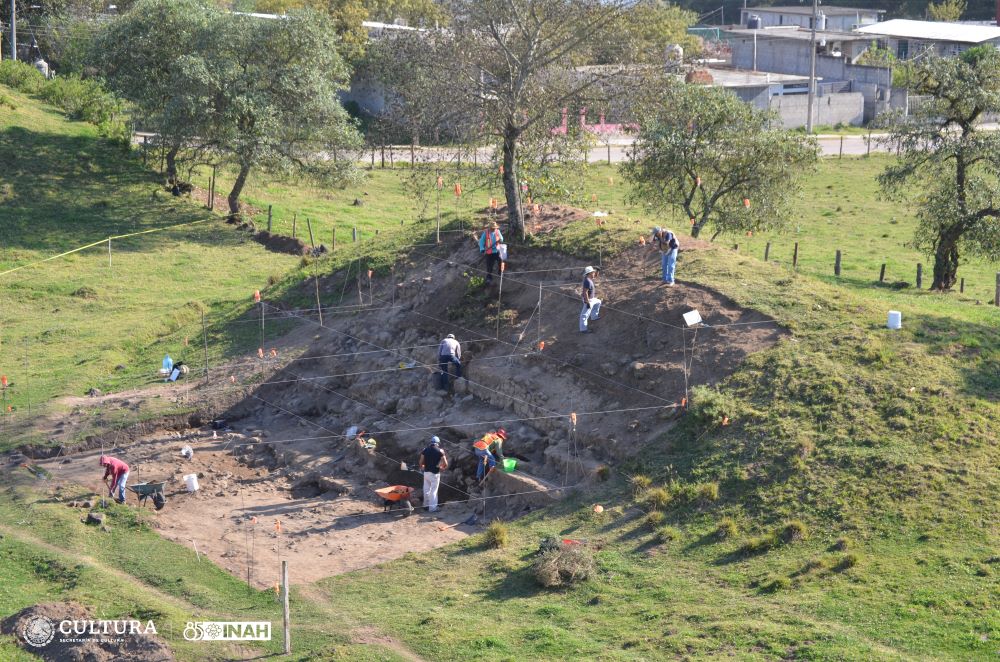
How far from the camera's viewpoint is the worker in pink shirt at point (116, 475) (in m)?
24.5

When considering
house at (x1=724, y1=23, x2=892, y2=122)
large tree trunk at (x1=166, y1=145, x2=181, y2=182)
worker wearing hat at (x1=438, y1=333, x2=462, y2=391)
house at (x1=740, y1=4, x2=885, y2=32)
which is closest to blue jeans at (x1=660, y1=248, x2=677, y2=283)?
worker wearing hat at (x1=438, y1=333, x2=462, y2=391)

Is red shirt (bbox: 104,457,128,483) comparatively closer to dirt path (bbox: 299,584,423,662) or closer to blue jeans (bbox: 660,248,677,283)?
dirt path (bbox: 299,584,423,662)

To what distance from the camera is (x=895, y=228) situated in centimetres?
4941

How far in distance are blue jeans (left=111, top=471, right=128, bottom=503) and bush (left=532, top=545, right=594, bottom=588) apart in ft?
30.3

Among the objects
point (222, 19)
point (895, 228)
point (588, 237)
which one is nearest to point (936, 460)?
point (588, 237)

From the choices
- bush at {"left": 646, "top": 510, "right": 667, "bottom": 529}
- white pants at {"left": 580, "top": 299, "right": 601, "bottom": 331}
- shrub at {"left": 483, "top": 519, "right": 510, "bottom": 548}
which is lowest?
shrub at {"left": 483, "top": 519, "right": 510, "bottom": 548}

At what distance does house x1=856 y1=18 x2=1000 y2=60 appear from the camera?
88.1 meters

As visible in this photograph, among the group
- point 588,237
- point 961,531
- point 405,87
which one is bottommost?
point 961,531

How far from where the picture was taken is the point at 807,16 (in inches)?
4188

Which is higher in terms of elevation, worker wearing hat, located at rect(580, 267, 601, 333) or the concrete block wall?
the concrete block wall

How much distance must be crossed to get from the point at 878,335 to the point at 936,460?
4184mm

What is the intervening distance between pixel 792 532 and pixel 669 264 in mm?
8509

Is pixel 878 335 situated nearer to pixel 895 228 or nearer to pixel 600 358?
pixel 600 358

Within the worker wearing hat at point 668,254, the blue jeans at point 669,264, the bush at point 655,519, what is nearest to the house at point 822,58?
the worker wearing hat at point 668,254
